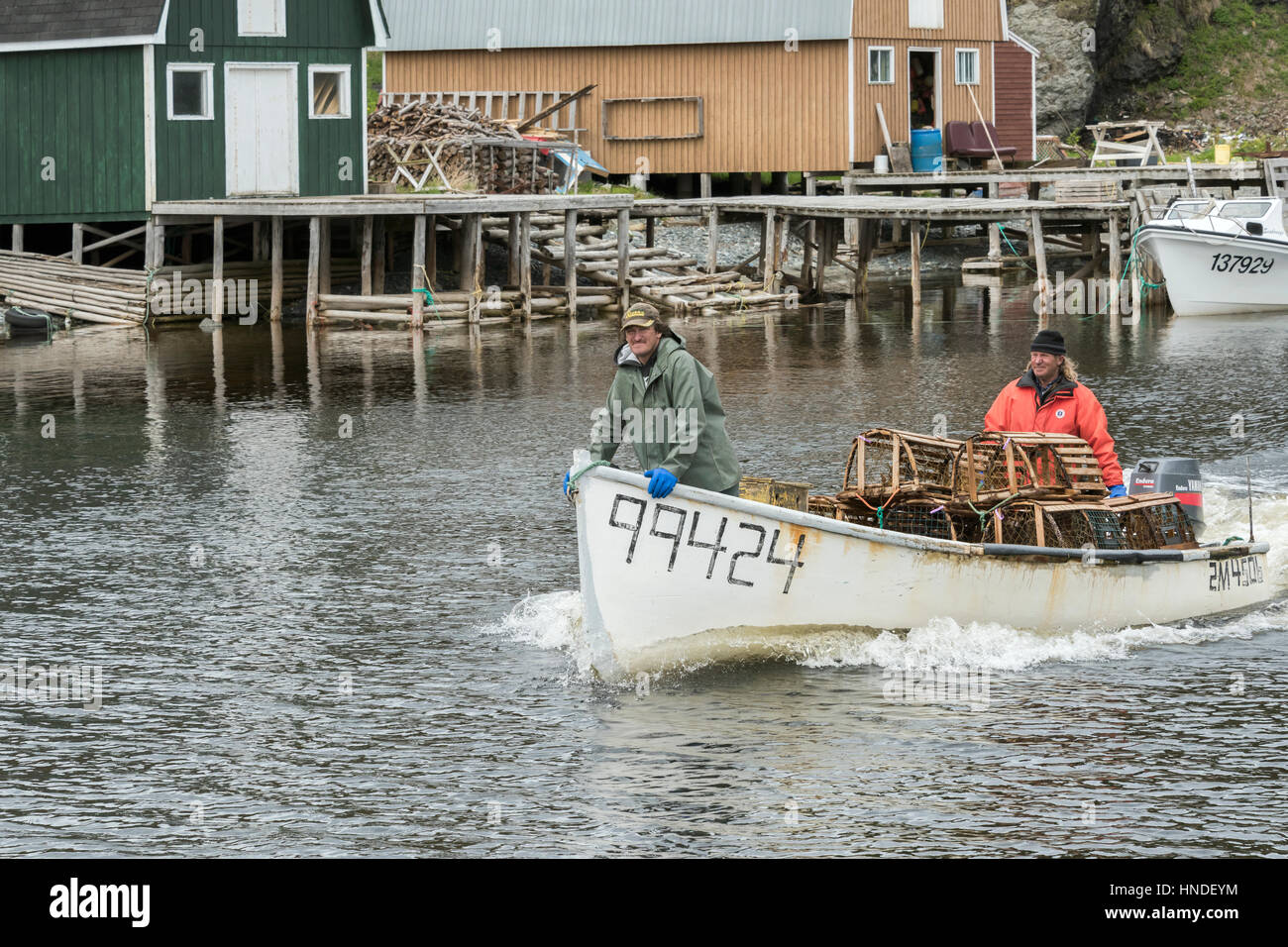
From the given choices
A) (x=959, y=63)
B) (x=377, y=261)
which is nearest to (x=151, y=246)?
(x=377, y=261)

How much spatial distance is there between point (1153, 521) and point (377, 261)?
A: 85.8 ft

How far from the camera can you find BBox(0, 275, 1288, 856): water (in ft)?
30.8

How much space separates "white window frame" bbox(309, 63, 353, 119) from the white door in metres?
0.32

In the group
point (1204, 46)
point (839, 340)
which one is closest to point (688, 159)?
point (839, 340)

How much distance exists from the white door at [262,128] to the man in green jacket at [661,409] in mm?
25466

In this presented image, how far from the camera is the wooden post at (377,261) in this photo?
36812mm

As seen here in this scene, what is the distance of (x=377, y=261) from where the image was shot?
37.2 metres

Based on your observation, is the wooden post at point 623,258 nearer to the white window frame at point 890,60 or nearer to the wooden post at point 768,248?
the wooden post at point 768,248

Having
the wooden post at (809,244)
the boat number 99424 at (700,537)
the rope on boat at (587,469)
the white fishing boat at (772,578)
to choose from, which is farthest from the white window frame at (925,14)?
the rope on boat at (587,469)

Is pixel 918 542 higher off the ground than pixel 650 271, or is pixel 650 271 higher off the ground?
pixel 650 271

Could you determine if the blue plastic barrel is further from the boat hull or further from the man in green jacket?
the man in green jacket

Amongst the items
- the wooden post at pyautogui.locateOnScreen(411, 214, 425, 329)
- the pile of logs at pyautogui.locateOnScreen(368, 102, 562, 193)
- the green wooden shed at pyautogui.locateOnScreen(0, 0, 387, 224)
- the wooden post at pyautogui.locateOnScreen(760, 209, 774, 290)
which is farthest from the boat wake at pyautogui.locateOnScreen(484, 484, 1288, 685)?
the wooden post at pyautogui.locateOnScreen(760, 209, 774, 290)

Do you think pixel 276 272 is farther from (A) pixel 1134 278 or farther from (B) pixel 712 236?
(A) pixel 1134 278
